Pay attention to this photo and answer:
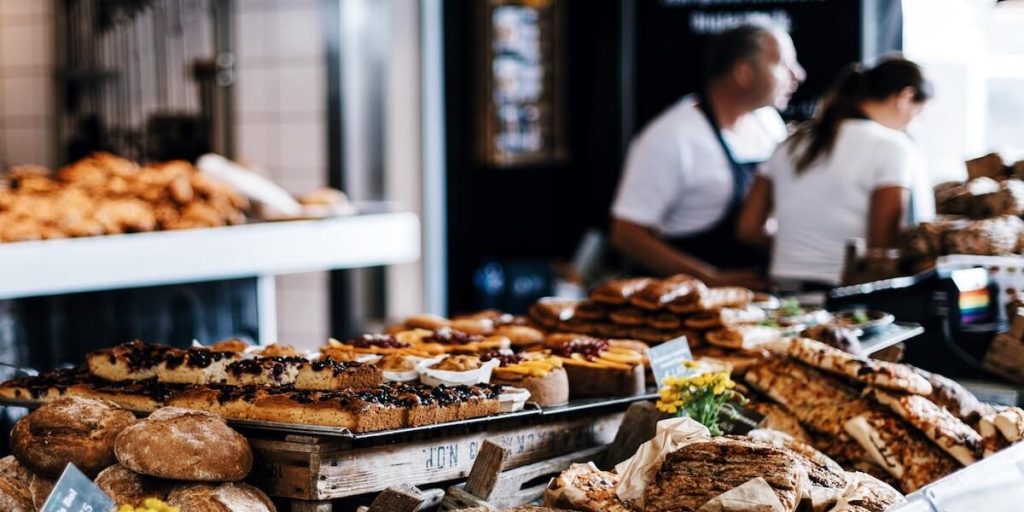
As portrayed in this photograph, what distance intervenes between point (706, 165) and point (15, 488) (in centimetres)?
402

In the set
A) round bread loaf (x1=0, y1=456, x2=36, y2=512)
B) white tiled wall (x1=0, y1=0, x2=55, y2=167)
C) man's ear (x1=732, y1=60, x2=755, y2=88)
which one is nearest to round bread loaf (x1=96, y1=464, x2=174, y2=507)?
round bread loaf (x1=0, y1=456, x2=36, y2=512)

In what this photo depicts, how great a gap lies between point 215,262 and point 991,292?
3.12 metres

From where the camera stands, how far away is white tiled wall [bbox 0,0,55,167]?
7855 mm

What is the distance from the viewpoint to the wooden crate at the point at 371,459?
2.13 meters

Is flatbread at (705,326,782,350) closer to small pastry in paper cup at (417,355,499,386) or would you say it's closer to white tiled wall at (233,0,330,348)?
small pastry in paper cup at (417,355,499,386)

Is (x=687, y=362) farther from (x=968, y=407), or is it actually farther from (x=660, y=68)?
(x=660, y=68)

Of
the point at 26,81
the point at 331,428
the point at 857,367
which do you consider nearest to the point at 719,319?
the point at 857,367

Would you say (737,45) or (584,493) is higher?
(737,45)

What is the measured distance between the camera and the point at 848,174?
4.64m

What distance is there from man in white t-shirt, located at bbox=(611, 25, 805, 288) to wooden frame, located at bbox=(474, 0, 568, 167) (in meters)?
1.91

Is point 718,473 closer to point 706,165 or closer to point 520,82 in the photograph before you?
point 706,165

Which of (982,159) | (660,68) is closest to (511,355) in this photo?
(982,159)

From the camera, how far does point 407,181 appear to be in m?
7.39

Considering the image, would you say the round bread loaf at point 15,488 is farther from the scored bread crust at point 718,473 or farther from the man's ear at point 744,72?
the man's ear at point 744,72
